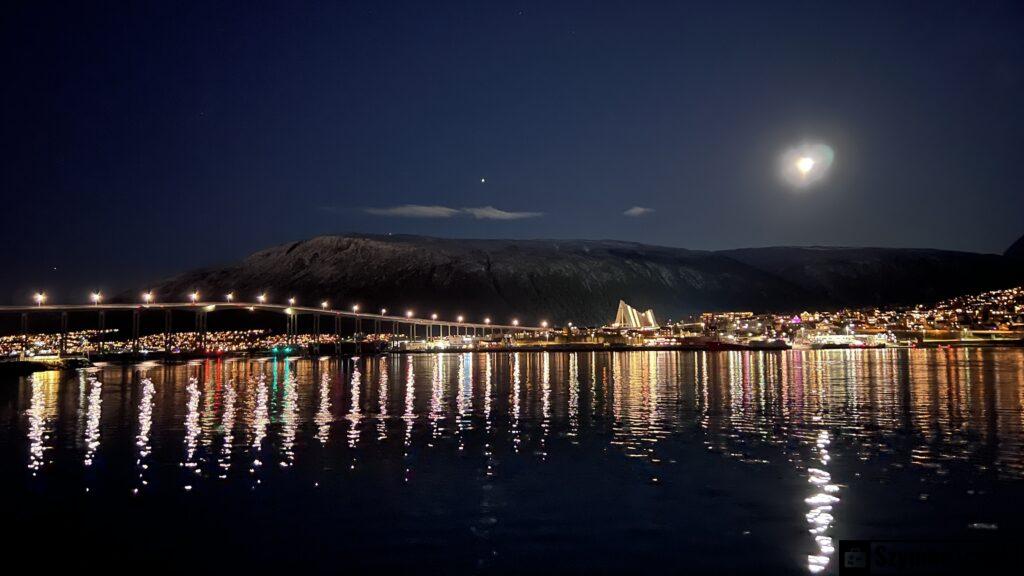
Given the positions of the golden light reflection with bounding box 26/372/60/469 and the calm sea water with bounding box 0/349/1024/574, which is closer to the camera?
the calm sea water with bounding box 0/349/1024/574

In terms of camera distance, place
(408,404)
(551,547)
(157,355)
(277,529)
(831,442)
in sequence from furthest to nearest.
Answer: (157,355)
(408,404)
(831,442)
(277,529)
(551,547)

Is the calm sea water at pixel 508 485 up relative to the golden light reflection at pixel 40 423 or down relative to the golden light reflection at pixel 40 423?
up

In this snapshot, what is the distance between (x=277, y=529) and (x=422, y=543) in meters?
3.29

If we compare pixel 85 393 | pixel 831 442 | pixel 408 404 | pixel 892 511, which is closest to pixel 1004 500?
pixel 892 511

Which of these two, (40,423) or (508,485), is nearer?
(508,485)

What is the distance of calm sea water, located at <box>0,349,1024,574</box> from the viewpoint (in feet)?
47.0

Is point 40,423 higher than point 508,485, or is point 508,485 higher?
point 508,485

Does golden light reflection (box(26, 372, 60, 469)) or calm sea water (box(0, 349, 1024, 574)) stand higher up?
calm sea water (box(0, 349, 1024, 574))

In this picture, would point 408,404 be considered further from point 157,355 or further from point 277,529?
point 157,355

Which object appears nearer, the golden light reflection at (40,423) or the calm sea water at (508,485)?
the calm sea water at (508,485)

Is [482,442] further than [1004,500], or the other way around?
[482,442]

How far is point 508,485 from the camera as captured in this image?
20109mm

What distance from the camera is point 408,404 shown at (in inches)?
1742

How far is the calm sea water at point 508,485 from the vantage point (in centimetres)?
1433
